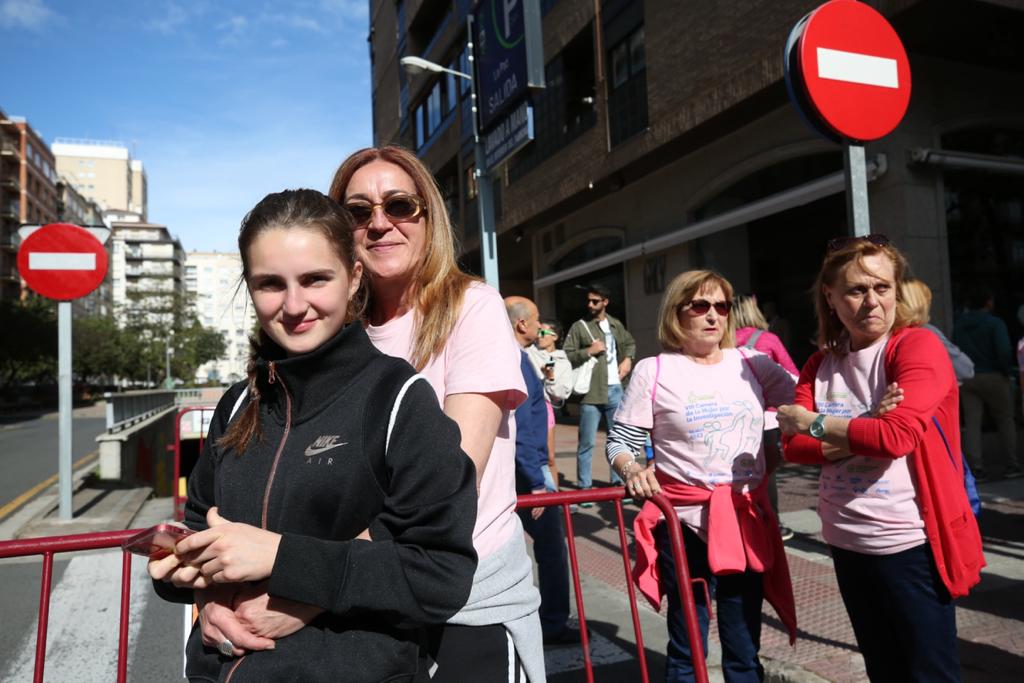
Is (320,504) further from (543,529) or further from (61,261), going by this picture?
(61,261)

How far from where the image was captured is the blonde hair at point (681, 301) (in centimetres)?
297

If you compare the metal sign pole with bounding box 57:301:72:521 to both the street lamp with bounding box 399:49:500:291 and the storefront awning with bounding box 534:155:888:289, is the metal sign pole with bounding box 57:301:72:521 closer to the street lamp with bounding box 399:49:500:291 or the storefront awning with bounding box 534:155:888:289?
the street lamp with bounding box 399:49:500:291

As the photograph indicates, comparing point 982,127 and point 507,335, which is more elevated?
point 982,127

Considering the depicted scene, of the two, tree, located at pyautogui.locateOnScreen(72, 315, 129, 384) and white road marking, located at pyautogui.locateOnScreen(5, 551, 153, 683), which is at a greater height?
tree, located at pyautogui.locateOnScreen(72, 315, 129, 384)

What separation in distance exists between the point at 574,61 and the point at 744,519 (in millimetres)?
14839

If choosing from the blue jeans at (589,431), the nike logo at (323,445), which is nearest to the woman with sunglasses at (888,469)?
the nike logo at (323,445)

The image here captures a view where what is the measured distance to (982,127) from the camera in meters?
9.25

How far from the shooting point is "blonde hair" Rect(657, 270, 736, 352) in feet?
9.73

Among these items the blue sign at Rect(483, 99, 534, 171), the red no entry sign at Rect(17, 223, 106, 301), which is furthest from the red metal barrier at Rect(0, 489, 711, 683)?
the red no entry sign at Rect(17, 223, 106, 301)

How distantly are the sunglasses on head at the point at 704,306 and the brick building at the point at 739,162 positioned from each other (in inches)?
89.3

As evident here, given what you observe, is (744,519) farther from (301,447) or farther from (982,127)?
(982,127)

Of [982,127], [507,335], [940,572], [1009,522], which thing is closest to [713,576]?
[940,572]

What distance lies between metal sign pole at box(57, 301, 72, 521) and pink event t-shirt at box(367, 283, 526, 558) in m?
7.29

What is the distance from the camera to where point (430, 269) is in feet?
5.39
